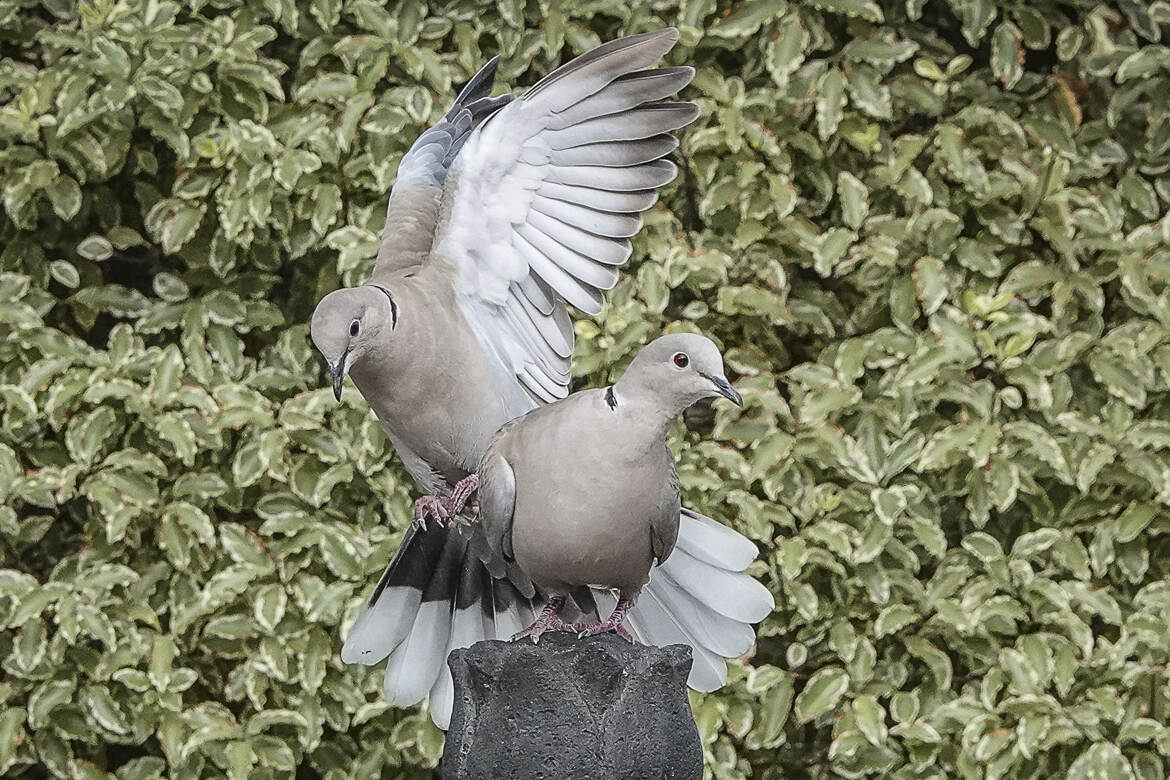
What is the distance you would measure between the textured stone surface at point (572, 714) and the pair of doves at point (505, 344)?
0.13 meters

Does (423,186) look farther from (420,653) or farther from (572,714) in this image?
(572,714)

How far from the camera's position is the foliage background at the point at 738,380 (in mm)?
2711

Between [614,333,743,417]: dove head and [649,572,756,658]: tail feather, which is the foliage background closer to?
[649,572,756,658]: tail feather

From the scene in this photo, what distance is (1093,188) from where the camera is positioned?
2.87 meters

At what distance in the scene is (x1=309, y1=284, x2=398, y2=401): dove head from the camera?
1.50 meters

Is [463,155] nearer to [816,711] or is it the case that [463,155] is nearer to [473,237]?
[473,237]

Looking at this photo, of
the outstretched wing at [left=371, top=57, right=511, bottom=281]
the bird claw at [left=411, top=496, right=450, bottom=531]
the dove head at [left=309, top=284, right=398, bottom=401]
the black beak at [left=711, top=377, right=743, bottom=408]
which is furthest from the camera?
the outstretched wing at [left=371, top=57, right=511, bottom=281]

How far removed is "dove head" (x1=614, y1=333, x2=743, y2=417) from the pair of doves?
0.19 metres

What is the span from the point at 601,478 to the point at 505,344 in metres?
0.46

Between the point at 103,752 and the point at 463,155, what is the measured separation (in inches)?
62.9

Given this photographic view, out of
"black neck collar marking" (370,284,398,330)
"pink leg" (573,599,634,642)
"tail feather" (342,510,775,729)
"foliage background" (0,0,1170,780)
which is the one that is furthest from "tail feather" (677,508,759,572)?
"foliage background" (0,0,1170,780)

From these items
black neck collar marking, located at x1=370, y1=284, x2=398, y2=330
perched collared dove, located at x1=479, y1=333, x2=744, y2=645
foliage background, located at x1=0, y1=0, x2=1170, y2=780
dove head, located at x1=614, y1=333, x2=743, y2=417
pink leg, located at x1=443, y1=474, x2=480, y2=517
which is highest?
black neck collar marking, located at x1=370, y1=284, x2=398, y2=330

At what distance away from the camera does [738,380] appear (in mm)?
2816

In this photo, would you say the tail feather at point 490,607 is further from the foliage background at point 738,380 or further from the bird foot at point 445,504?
the foliage background at point 738,380
